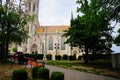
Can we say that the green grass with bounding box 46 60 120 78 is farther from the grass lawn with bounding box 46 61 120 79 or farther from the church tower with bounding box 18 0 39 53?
the church tower with bounding box 18 0 39 53

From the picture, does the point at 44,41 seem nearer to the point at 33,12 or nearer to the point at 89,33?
the point at 33,12

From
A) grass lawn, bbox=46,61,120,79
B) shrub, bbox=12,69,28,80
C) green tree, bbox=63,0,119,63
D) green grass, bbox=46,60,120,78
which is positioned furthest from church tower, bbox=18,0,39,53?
shrub, bbox=12,69,28,80

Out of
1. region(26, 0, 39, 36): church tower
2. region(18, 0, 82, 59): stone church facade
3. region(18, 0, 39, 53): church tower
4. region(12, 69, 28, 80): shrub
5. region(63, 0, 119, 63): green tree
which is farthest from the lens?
region(26, 0, 39, 36): church tower

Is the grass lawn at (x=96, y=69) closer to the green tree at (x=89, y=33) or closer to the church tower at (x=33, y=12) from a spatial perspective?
the green tree at (x=89, y=33)

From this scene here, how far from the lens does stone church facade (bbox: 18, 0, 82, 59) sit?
251 ft

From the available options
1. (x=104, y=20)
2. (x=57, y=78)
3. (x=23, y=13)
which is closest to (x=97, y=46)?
(x=23, y=13)

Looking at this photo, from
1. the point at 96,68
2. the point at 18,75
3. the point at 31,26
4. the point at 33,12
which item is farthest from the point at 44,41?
the point at 18,75

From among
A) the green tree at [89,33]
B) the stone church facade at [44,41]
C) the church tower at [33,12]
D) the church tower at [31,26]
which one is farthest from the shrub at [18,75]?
the church tower at [33,12]

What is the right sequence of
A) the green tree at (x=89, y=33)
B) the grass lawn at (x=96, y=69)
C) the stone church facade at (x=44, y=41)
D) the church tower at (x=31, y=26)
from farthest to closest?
the stone church facade at (x=44, y=41) → the church tower at (x=31, y=26) → the green tree at (x=89, y=33) → the grass lawn at (x=96, y=69)

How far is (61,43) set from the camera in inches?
3145

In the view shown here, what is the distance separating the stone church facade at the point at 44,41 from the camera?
76.6m

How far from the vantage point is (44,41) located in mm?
79438

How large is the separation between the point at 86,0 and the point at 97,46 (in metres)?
11.4

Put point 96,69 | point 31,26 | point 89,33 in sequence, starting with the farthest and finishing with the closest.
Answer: point 31,26
point 89,33
point 96,69
